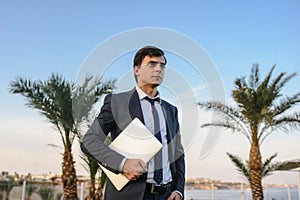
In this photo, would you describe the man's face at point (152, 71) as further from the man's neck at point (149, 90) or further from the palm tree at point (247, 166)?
the palm tree at point (247, 166)

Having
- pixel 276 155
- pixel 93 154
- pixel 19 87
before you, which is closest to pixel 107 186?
pixel 93 154

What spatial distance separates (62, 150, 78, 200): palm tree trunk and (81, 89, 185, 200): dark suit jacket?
9302mm

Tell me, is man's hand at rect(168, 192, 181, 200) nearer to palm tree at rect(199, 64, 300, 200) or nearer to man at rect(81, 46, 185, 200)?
man at rect(81, 46, 185, 200)

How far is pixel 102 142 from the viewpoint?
159 centimetres

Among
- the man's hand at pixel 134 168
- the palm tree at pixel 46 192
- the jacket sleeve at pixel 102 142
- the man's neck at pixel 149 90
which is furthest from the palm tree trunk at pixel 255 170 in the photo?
the man's hand at pixel 134 168

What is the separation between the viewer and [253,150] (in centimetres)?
1187

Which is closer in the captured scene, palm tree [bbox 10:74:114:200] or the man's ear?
the man's ear

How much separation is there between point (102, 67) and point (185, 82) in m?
0.42

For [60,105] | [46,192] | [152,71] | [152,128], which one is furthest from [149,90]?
[46,192]

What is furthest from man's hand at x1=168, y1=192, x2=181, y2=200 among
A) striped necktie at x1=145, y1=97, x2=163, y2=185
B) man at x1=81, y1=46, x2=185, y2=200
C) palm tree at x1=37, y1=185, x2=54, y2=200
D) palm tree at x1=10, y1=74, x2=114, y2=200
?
palm tree at x1=37, y1=185, x2=54, y2=200

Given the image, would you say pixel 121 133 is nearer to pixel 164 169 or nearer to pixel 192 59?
pixel 164 169

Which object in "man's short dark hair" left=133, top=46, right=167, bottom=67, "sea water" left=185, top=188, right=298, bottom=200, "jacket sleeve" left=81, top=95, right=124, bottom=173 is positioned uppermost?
"man's short dark hair" left=133, top=46, right=167, bottom=67

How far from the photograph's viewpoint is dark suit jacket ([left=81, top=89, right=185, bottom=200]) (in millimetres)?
1545

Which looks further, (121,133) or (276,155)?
(276,155)
